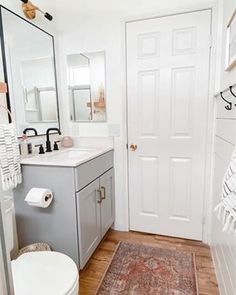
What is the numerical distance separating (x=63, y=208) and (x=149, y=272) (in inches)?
34.1

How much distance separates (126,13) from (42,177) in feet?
5.41

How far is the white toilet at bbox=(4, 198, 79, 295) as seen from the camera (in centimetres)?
98

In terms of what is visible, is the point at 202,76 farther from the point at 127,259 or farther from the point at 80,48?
the point at 127,259

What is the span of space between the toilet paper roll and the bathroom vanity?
6 cm

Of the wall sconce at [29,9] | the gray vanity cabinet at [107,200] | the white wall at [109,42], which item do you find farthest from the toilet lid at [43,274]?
the wall sconce at [29,9]

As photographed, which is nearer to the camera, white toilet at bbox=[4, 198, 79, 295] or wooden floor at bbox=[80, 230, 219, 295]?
white toilet at bbox=[4, 198, 79, 295]

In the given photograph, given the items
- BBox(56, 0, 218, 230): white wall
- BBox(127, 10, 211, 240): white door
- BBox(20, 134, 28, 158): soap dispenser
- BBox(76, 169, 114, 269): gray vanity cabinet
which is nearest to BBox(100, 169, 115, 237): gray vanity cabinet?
BBox(76, 169, 114, 269): gray vanity cabinet

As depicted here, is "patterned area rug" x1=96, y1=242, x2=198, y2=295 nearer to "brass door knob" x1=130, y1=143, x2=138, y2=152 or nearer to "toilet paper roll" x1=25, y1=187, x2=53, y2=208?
"toilet paper roll" x1=25, y1=187, x2=53, y2=208

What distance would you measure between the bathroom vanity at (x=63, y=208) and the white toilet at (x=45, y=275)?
0.99ft

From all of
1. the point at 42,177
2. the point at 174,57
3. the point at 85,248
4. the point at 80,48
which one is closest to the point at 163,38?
the point at 174,57

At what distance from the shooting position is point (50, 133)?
210 cm

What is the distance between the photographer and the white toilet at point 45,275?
982 mm

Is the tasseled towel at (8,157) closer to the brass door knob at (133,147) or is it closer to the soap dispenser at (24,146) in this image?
the soap dispenser at (24,146)

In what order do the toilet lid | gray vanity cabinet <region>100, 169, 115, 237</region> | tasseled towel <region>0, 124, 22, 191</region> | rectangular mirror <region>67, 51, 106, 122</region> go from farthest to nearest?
rectangular mirror <region>67, 51, 106, 122</region>, gray vanity cabinet <region>100, 169, 115, 237</region>, tasseled towel <region>0, 124, 22, 191</region>, the toilet lid
